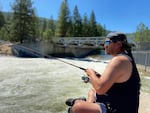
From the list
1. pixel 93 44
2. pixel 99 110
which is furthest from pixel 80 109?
pixel 93 44

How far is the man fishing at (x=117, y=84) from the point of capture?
7.45 feet

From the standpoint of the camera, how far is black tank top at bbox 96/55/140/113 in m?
2.35

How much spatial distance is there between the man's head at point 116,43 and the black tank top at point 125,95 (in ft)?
0.77

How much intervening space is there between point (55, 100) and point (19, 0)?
3229 centimetres

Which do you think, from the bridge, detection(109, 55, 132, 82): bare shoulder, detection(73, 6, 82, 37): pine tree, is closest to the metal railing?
the bridge

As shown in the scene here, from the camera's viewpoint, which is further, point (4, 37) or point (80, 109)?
point (4, 37)

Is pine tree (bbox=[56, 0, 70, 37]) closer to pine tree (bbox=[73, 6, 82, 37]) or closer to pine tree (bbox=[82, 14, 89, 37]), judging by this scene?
pine tree (bbox=[73, 6, 82, 37])

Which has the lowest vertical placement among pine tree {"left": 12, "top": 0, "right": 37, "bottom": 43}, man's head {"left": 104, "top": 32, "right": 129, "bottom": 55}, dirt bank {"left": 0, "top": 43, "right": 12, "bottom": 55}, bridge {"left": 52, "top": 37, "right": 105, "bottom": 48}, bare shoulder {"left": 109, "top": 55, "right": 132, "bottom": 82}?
dirt bank {"left": 0, "top": 43, "right": 12, "bottom": 55}

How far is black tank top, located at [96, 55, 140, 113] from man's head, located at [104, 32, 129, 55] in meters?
0.24

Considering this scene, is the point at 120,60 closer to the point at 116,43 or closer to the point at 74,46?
the point at 116,43

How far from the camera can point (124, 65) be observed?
7.45 ft

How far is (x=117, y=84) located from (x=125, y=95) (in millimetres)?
131

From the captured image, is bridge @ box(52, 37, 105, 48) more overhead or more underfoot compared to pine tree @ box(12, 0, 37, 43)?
more underfoot

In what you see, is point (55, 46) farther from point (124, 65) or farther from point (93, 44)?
point (124, 65)
